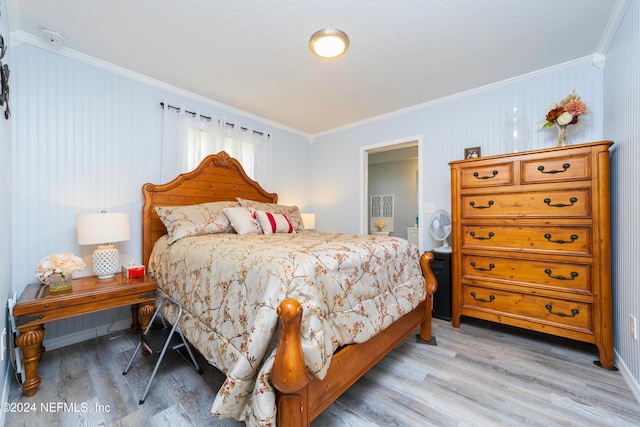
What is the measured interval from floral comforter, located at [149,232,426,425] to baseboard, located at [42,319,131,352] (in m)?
0.97

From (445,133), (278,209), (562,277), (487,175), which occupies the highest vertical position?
(445,133)

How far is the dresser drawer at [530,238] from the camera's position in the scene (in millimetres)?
2049

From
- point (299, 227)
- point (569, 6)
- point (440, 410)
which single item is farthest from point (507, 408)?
point (569, 6)

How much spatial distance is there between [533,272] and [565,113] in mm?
1338

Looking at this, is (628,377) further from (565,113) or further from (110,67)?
(110,67)

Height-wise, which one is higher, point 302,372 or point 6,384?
point 302,372

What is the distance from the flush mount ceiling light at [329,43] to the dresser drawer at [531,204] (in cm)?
171

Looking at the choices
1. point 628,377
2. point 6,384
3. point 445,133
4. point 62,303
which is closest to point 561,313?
point 628,377

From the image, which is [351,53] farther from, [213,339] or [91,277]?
[91,277]

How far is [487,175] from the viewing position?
2430mm

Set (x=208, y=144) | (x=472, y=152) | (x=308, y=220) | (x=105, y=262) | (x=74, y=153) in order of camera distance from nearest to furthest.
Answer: (x=105, y=262) → (x=74, y=153) → (x=472, y=152) → (x=208, y=144) → (x=308, y=220)

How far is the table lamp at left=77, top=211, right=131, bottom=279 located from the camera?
2027 millimetres

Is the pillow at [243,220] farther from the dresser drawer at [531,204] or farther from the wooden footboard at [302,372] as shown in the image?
the dresser drawer at [531,204]

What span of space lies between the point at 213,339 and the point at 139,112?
2.37 m
